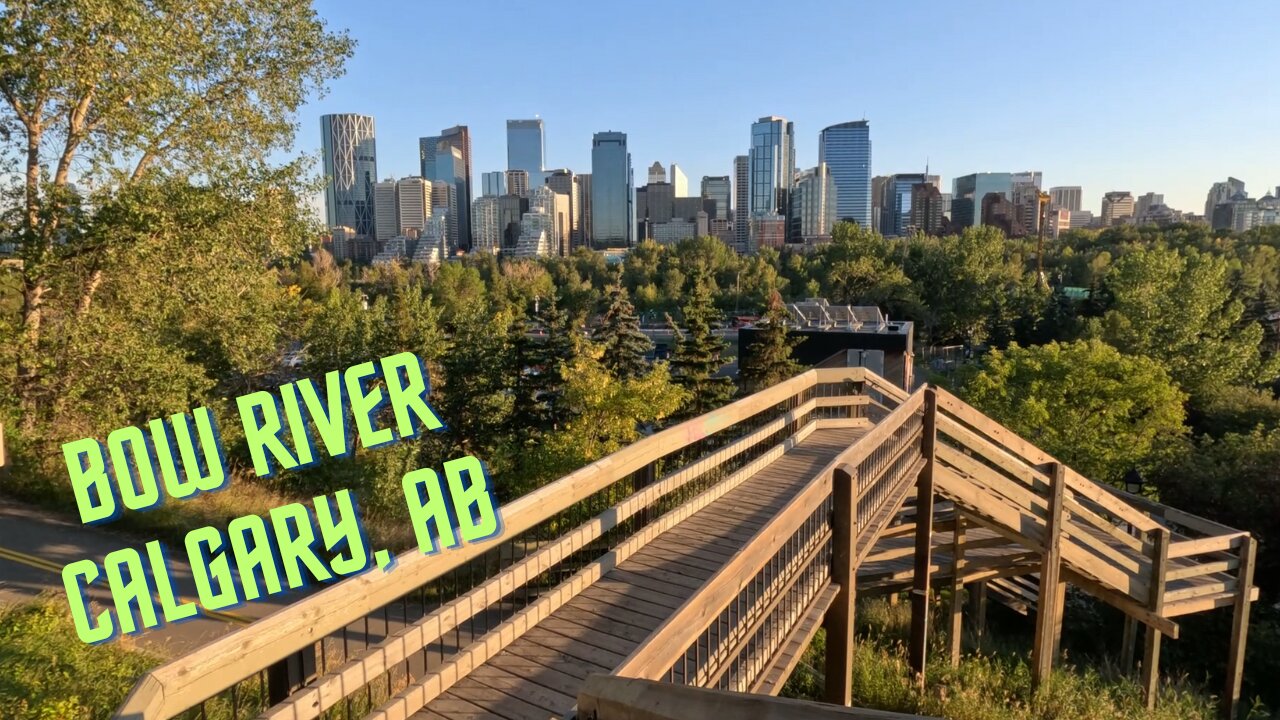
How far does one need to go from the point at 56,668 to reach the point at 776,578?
16.3 ft

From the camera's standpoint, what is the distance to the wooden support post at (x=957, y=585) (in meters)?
9.33

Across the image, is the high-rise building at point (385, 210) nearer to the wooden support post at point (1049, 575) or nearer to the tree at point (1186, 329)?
the tree at point (1186, 329)

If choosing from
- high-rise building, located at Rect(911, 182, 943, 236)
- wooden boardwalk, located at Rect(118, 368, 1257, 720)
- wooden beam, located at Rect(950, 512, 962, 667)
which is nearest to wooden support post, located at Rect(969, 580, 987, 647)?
wooden boardwalk, located at Rect(118, 368, 1257, 720)

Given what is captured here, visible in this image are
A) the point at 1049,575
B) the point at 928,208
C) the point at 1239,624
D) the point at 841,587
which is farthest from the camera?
the point at 928,208

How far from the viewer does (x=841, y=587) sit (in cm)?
561

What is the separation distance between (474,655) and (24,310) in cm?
1037

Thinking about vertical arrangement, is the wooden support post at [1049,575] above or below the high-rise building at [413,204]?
below

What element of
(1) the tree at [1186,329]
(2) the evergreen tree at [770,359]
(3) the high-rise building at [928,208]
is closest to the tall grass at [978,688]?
(2) the evergreen tree at [770,359]

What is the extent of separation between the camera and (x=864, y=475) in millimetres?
6082

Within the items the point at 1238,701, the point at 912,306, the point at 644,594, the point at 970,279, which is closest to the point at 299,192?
the point at 644,594

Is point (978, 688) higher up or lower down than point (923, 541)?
lower down

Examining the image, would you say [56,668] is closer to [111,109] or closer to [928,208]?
[111,109]

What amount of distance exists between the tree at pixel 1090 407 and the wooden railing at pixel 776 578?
40.5 feet

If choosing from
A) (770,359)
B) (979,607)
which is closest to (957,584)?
(979,607)
